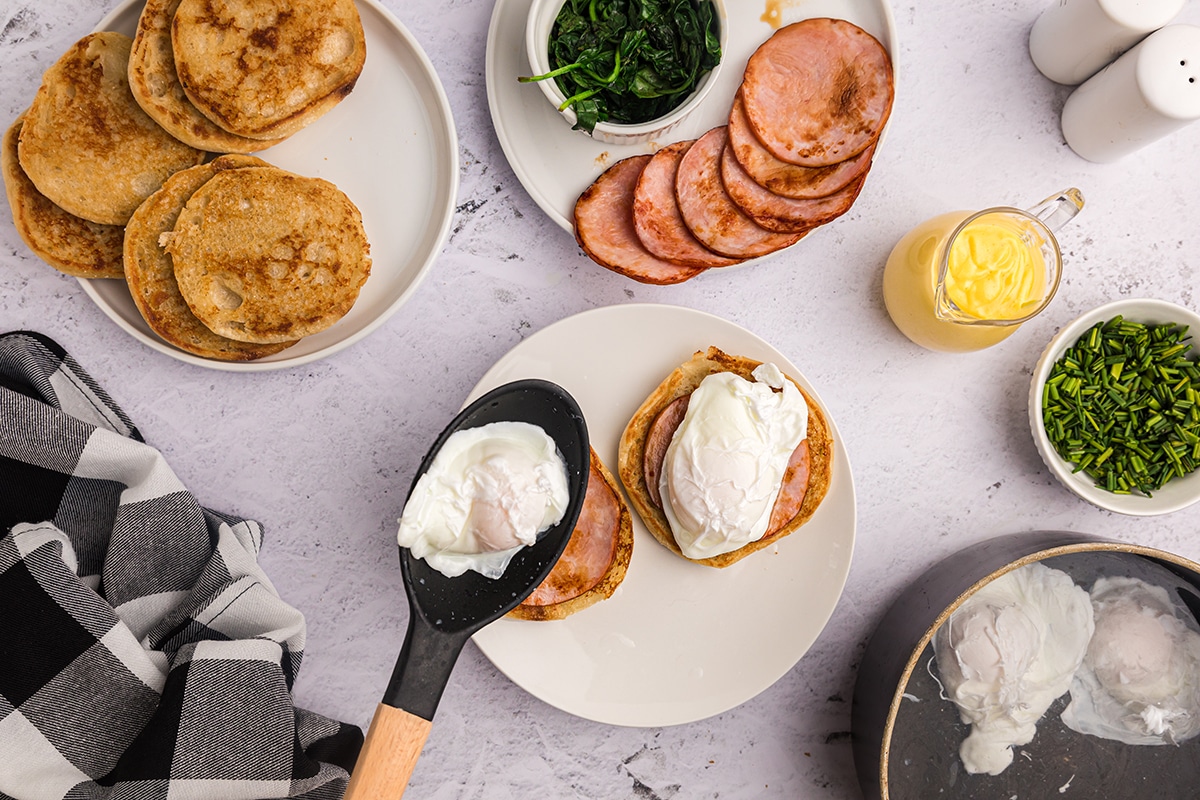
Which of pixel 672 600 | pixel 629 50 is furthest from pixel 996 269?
pixel 672 600

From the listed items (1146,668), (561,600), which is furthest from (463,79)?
(1146,668)

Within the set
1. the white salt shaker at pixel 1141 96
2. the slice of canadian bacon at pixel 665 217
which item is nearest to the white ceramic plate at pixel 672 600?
the slice of canadian bacon at pixel 665 217

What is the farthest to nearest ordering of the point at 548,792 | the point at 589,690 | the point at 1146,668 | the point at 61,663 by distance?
1. the point at 548,792
2. the point at 589,690
3. the point at 1146,668
4. the point at 61,663

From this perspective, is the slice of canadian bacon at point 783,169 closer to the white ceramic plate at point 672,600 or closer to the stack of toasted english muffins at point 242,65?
the white ceramic plate at point 672,600

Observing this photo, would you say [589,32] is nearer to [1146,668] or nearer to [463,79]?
[463,79]

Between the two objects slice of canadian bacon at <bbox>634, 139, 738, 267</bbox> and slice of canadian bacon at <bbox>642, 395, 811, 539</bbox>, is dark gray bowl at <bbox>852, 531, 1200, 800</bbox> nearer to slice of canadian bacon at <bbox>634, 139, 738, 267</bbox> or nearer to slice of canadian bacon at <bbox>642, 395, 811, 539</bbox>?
slice of canadian bacon at <bbox>642, 395, 811, 539</bbox>

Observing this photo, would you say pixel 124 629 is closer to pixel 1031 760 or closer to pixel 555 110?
pixel 555 110
